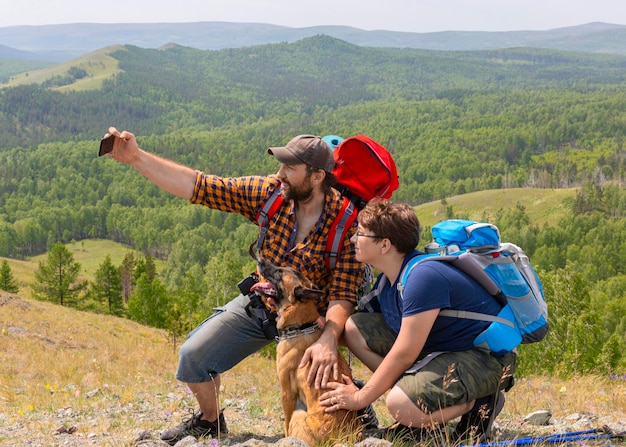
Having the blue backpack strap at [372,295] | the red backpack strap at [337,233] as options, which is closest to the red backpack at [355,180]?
the red backpack strap at [337,233]

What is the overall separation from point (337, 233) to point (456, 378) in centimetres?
165

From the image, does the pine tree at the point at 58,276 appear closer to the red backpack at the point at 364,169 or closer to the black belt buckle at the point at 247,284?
the black belt buckle at the point at 247,284

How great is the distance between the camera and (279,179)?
5723 mm

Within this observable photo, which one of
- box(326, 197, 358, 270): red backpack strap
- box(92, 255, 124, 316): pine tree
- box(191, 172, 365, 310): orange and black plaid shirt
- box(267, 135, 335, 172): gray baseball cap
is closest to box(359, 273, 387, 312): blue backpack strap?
box(191, 172, 365, 310): orange and black plaid shirt

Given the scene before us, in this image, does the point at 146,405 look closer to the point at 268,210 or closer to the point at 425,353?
the point at 268,210

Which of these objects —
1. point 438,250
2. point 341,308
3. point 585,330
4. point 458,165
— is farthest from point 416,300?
point 458,165

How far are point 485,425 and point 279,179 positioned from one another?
2.90 meters

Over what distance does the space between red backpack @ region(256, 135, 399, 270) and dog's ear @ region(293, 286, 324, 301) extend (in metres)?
0.45

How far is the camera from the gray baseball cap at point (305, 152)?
212 inches

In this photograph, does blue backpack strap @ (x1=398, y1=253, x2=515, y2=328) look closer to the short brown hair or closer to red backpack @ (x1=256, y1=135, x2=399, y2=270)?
the short brown hair

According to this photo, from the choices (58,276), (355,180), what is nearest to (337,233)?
(355,180)

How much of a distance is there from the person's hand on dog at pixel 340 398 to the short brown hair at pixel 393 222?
1249 millimetres

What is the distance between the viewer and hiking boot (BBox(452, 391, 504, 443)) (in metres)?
5.04

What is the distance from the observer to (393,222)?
488 centimetres
